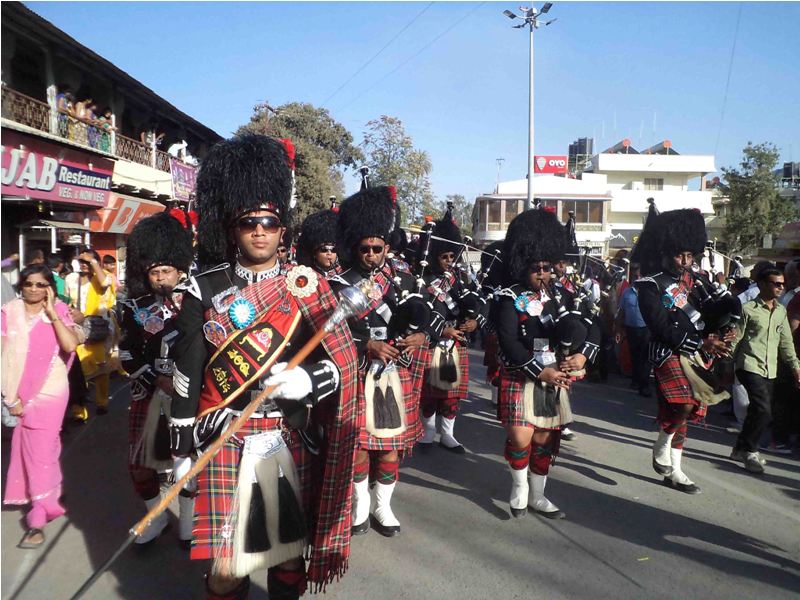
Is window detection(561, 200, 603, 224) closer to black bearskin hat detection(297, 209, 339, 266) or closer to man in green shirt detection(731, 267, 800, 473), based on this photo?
man in green shirt detection(731, 267, 800, 473)

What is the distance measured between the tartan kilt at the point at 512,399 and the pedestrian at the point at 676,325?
1229 millimetres

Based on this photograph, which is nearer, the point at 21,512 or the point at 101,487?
the point at 21,512

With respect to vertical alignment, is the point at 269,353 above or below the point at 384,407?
above

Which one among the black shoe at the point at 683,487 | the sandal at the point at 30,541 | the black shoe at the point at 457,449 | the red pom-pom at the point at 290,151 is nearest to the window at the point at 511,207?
the black shoe at the point at 457,449

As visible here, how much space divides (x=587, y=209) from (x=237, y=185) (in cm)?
4029

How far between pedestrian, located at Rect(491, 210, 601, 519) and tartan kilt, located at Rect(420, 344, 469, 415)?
152cm

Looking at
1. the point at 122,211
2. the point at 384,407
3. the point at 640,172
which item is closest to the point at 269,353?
the point at 384,407

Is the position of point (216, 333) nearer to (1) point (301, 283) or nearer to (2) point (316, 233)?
(1) point (301, 283)

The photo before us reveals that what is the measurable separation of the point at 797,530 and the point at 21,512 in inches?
216

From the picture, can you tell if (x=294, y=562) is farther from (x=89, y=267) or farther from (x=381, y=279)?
(x=89, y=267)

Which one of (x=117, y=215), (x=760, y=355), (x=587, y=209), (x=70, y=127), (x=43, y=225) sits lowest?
(x=760, y=355)

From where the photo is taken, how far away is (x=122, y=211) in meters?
16.6

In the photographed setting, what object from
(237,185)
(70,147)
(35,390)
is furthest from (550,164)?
(237,185)

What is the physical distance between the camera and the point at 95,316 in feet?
25.0
